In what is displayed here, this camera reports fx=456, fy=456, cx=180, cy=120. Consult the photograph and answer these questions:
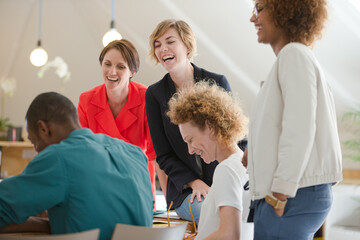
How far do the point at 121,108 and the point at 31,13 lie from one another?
14.7 ft

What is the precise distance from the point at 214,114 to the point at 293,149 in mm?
441

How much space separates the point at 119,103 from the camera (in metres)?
2.67

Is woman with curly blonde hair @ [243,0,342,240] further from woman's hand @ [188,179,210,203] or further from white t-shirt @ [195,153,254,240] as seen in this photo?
woman's hand @ [188,179,210,203]

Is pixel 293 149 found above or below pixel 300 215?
above

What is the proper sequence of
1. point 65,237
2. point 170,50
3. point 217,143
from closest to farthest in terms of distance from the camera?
point 65,237 → point 217,143 → point 170,50

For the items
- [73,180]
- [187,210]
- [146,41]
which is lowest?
[187,210]

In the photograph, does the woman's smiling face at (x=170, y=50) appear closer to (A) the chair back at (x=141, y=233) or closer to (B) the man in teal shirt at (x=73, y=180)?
(B) the man in teal shirt at (x=73, y=180)

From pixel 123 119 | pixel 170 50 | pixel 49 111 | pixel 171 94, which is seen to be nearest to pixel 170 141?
pixel 171 94

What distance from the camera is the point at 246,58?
16.5 feet

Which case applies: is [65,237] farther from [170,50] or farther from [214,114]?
[170,50]

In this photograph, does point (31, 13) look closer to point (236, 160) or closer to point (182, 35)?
point (182, 35)

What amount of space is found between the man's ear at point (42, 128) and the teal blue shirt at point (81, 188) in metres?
0.09

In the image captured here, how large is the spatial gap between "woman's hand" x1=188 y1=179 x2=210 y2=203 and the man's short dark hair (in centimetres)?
88

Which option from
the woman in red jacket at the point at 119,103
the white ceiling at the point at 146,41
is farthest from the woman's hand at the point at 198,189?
the white ceiling at the point at 146,41
